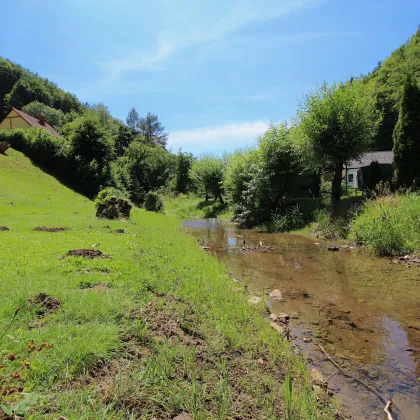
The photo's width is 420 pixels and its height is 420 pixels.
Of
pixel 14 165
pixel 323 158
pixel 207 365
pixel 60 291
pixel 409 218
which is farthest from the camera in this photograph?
pixel 14 165

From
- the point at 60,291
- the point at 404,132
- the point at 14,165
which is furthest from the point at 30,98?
the point at 60,291

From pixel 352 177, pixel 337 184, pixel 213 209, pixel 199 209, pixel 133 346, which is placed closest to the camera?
pixel 133 346

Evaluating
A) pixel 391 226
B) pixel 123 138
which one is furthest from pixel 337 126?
pixel 123 138

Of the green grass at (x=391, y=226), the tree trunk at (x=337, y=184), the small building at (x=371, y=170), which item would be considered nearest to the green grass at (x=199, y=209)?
the tree trunk at (x=337, y=184)

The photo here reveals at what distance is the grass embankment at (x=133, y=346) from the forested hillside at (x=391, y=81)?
188 feet

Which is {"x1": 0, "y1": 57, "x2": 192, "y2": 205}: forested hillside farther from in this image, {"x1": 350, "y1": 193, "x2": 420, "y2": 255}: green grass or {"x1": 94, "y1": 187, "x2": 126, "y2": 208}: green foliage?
{"x1": 350, "y1": 193, "x2": 420, "y2": 255}: green grass

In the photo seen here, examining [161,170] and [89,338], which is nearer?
[89,338]

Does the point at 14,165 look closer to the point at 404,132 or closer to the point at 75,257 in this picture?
the point at 75,257

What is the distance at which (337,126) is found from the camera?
21078 millimetres

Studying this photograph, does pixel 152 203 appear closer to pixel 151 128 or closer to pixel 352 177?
pixel 352 177

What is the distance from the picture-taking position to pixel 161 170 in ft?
201

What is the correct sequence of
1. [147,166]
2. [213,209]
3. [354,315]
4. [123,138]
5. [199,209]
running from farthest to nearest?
[123,138] → [147,166] → [199,209] → [213,209] → [354,315]

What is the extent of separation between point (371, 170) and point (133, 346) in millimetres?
31324

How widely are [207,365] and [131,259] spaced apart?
479 cm
